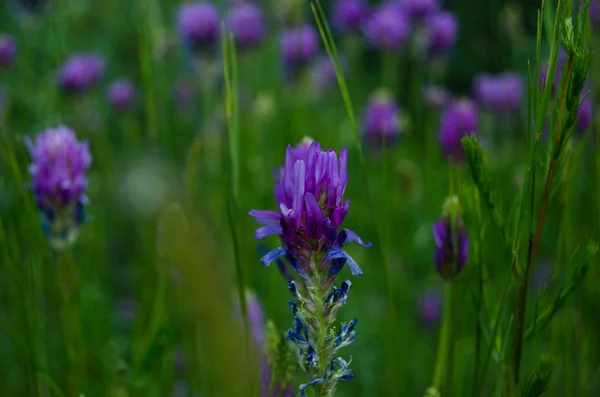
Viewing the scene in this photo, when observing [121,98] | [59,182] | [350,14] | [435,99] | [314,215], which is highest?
[350,14]

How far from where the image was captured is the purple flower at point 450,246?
0.86 meters

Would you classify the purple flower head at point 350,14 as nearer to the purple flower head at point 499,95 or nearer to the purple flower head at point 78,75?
the purple flower head at point 499,95

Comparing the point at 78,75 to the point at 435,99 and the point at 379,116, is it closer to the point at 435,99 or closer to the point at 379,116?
the point at 379,116

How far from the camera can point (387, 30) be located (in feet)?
8.14

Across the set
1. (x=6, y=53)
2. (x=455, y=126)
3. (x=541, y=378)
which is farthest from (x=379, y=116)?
(x=541, y=378)

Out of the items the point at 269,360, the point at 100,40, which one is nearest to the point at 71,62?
the point at 100,40

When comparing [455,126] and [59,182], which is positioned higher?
[455,126]

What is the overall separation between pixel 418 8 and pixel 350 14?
579 millimetres

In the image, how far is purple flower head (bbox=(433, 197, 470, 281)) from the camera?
0.86m

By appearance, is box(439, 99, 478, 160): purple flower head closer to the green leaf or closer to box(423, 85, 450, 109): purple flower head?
box(423, 85, 450, 109): purple flower head

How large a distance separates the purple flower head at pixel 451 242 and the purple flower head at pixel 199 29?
1.75 m

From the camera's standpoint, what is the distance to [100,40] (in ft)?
12.1

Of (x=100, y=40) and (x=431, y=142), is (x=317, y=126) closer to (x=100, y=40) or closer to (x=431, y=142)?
(x=431, y=142)

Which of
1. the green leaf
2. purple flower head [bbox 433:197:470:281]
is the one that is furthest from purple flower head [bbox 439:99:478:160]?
the green leaf
